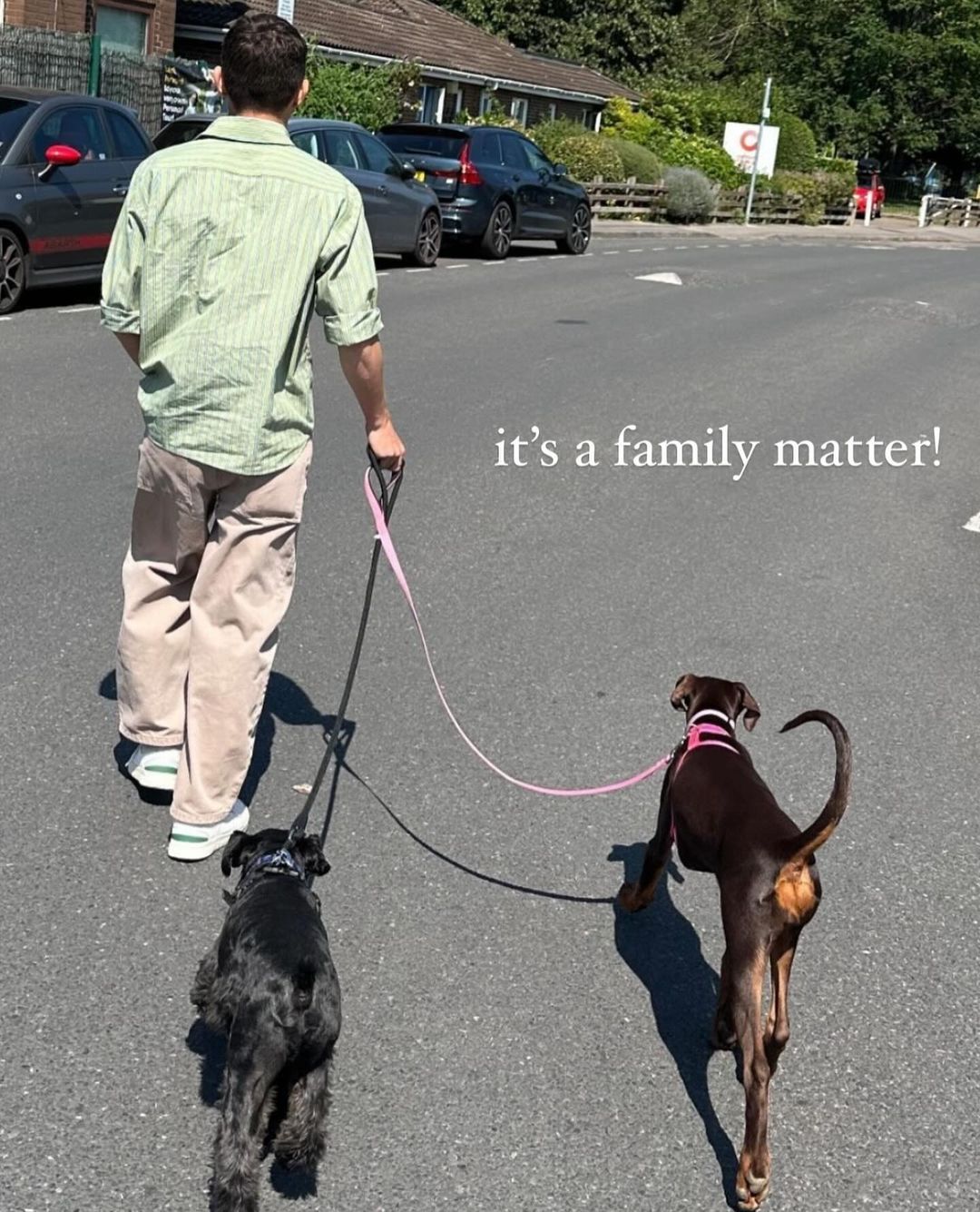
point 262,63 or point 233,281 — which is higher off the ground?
point 262,63

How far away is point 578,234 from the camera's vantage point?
79.7ft

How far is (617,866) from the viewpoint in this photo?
15.4 ft

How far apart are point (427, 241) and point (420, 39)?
955 inches

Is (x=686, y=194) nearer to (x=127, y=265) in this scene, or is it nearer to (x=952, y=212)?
(x=952, y=212)

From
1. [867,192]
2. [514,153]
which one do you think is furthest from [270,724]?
[867,192]

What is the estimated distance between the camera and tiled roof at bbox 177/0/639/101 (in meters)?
35.3

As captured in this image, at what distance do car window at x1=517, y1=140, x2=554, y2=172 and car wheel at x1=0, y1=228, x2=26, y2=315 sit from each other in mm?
11435

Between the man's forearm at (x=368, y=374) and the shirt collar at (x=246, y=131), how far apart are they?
0.56m

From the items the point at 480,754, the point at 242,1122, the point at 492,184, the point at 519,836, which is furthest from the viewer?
the point at 492,184

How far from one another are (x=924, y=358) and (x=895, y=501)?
705 cm

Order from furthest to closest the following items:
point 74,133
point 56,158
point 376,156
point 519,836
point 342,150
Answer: point 376,156
point 342,150
point 74,133
point 56,158
point 519,836

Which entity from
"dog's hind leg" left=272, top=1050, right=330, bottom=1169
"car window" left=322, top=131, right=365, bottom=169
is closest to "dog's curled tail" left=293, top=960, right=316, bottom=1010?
"dog's hind leg" left=272, top=1050, right=330, bottom=1169

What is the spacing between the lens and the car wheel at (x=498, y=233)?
2186 centimetres

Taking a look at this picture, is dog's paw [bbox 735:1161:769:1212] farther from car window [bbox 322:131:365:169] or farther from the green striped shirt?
car window [bbox 322:131:365:169]
